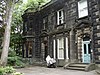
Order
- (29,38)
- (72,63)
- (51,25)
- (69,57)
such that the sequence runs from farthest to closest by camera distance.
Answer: (29,38), (51,25), (69,57), (72,63)

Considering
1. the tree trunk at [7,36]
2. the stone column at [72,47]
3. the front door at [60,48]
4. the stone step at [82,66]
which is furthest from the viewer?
the front door at [60,48]

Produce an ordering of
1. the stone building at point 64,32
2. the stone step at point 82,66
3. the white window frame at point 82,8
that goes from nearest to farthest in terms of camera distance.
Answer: the stone step at point 82,66 < the stone building at point 64,32 < the white window frame at point 82,8

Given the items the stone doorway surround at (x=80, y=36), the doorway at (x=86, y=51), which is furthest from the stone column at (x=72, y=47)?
the doorway at (x=86, y=51)

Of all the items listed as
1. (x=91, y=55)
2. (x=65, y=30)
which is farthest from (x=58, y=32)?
(x=91, y=55)

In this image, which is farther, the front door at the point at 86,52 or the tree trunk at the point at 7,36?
the front door at the point at 86,52

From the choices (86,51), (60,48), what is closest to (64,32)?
(60,48)

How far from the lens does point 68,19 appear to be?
74.6ft

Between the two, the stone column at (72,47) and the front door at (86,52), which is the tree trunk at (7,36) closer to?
the stone column at (72,47)

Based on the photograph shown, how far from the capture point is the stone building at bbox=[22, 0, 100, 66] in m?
18.7

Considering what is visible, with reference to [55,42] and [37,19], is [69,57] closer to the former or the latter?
[55,42]

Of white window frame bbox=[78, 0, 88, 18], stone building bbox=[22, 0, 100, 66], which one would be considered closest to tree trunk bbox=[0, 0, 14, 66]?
stone building bbox=[22, 0, 100, 66]

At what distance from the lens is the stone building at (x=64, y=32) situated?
61.4 feet

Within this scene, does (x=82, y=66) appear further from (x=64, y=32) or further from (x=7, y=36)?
(x=7, y=36)

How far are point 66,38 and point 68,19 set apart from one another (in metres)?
2.24
